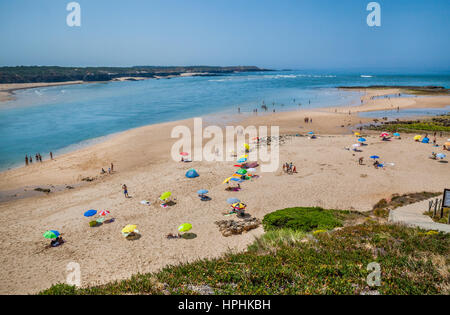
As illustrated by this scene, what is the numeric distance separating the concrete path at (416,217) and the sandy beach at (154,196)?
2657 millimetres

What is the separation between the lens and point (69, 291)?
23.1 ft

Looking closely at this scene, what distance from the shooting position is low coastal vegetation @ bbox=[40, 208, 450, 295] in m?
6.43

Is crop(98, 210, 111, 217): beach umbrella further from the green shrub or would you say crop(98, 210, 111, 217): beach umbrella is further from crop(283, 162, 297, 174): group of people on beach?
crop(283, 162, 297, 174): group of people on beach

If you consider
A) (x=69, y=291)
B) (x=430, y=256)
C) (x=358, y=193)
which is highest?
(x=430, y=256)

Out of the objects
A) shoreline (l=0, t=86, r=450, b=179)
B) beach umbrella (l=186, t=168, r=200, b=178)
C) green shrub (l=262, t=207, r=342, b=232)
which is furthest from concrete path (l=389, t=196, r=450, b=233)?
shoreline (l=0, t=86, r=450, b=179)

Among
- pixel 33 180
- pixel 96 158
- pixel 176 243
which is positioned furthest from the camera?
pixel 96 158

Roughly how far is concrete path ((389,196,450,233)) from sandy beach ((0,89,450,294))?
266cm

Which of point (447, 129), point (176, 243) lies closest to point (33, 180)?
point (176, 243)

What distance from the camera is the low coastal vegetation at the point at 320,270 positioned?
6430 mm

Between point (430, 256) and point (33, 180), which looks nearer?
point (430, 256)

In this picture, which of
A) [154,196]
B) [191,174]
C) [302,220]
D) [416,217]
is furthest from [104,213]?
[416,217]
